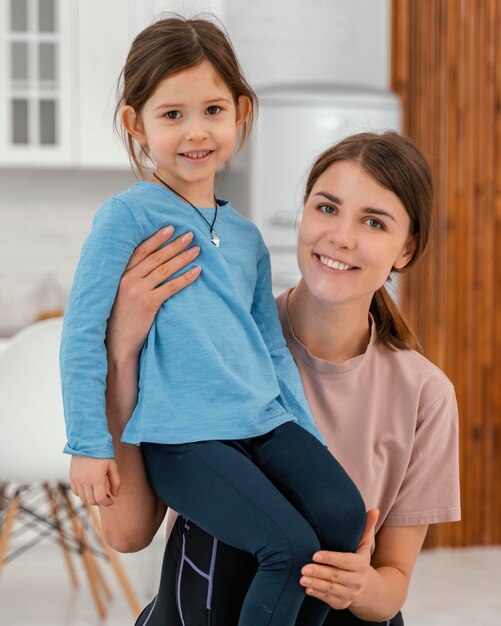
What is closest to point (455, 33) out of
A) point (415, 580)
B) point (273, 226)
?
point (273, 226)

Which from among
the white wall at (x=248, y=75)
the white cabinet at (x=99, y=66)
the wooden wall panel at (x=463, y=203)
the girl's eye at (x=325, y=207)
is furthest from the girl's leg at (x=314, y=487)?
the white wall at (x=248, y=75)

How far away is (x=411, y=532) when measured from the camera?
5.33ft

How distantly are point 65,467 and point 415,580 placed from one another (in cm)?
144

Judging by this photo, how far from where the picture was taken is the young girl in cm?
133

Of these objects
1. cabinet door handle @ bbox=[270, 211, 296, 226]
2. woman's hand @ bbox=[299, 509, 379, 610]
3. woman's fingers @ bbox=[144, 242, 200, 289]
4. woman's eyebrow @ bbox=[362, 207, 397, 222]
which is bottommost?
woman's hand @ bbox=[299, 509, 379, 610]

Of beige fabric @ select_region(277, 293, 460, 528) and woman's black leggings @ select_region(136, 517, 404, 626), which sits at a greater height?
beige fabric @ select_region(277, 293, 460, 528)

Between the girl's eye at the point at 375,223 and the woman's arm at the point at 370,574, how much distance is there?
1.35 feet

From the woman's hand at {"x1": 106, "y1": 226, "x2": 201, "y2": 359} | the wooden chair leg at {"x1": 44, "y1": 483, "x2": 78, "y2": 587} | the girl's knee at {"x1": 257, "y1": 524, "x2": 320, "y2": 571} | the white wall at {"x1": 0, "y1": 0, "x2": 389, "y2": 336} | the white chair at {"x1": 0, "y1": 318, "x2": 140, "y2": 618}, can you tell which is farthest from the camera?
the white wall at {"x1": 0, "y1": 0, "x2": 389, "y2": 336}

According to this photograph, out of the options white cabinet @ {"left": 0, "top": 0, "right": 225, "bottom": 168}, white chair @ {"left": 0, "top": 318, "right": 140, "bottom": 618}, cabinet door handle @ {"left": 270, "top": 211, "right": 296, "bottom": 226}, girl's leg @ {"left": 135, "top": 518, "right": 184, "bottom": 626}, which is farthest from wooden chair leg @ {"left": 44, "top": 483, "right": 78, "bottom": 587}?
girl's leg @ {"left": 135, "top": 518, "right": 184, "bottom": 626}

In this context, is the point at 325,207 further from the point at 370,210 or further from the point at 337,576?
the point at 337,576

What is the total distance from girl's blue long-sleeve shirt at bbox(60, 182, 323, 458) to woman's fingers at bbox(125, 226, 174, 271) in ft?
A: 0.04

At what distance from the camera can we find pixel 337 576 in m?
1.33

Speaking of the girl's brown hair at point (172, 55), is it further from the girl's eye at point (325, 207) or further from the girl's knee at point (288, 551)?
the girl's knee at point (288, 551)

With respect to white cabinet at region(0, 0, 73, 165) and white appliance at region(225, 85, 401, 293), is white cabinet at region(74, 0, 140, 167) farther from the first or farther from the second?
white appliance at region(225, 85, 401, 293)
